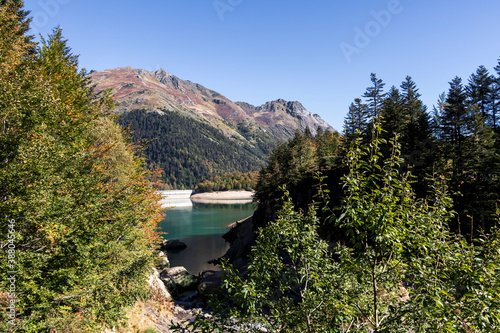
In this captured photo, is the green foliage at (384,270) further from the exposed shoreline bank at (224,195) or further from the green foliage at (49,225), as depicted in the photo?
the exposed shoreline bank at (224,195)

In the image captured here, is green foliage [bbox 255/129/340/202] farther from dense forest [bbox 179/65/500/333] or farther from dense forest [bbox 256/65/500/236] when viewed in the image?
dense forest [bbox 179/65/500/333]

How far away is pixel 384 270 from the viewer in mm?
4371

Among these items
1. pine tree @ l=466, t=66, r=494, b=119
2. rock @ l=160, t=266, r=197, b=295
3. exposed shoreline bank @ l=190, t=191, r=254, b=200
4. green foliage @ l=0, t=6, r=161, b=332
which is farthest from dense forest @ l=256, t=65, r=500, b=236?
exposed shoreline bank @ l=190, t=191, r=254, b=200

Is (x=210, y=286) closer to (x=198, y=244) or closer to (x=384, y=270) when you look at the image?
(x=384, y=270)

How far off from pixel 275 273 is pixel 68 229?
8.70 meters

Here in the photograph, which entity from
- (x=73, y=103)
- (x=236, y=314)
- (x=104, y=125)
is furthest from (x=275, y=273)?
(x=104, y=125)

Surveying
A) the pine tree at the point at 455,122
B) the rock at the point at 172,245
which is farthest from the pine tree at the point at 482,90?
the rock at the point at 172,245

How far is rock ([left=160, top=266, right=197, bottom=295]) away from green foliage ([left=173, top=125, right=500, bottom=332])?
81.9ft

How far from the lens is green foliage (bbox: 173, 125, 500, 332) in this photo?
3.79 metres

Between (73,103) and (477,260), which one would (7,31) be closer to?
(73,103)

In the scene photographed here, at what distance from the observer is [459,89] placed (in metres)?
28.2

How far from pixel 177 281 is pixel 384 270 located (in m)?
28.5

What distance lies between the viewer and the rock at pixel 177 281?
27075 mm

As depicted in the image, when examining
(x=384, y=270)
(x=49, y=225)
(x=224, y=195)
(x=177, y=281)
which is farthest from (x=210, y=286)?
(x=224, y=195)
